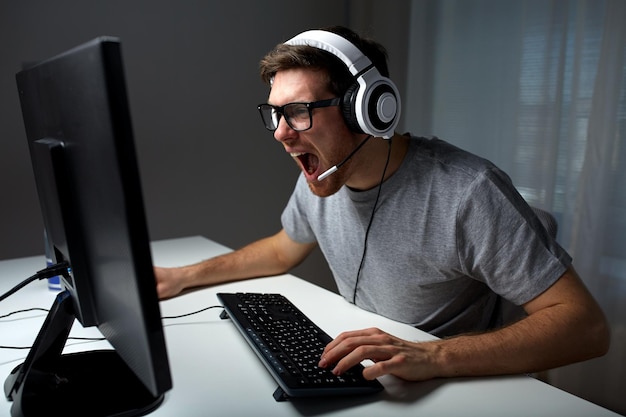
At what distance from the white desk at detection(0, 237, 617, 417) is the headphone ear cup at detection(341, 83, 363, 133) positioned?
41 centimetres

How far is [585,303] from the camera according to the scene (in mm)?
962

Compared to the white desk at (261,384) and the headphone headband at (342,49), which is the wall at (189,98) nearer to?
the white desk at (261,384)

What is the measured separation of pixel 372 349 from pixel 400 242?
1.30 feet

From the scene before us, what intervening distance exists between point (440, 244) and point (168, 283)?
0.64 meters

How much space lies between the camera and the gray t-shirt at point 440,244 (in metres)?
1.01

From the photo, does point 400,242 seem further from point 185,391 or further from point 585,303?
point 185,391

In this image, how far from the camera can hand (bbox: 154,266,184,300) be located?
126 centimetres

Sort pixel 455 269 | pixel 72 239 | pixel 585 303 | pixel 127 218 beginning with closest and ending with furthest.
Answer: pixel 127 218 < pixel 72 239 < pixel 585 303 < pixel 455 269

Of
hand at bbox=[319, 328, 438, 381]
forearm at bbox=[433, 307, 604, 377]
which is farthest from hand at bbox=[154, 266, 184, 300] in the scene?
forearm at bbox=[433, 307, 604, 377]

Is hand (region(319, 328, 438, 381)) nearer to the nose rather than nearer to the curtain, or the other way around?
the nose

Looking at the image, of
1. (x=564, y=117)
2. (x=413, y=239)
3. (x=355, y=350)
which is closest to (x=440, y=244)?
(x=413, y=239)

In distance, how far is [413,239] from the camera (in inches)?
45.3

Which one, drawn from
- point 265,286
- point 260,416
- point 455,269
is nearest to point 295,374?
point 260,416

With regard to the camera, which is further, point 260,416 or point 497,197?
point 497,197
